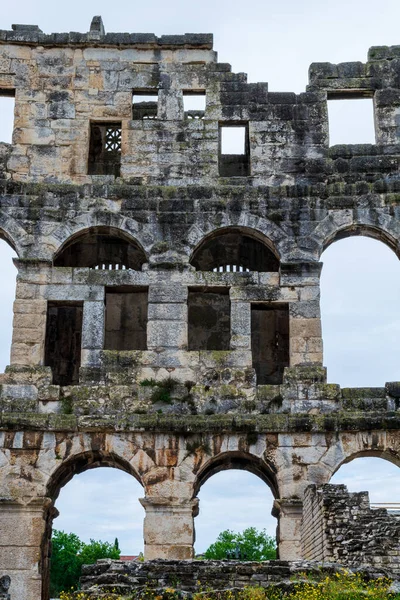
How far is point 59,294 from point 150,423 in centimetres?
370

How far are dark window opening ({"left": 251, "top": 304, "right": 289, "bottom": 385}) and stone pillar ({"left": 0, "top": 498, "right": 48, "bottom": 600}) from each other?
286 inches

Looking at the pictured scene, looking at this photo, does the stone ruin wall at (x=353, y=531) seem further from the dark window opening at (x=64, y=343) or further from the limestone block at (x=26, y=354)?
the dark window opening at (x=64, y=343)

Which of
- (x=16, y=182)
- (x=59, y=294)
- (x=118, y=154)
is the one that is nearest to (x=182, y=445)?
(x=59, y=294)

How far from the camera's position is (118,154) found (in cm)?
2550

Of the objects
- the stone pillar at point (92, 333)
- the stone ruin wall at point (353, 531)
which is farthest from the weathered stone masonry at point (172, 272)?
the stone ruin wall at point (353, 531)

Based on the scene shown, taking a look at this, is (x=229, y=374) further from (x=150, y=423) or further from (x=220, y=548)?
(x=220, y=548)

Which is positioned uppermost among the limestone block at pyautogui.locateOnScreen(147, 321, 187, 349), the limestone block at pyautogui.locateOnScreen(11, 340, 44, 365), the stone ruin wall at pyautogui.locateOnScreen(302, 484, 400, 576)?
the limestone block at pyautogui.locateOnScreen(147, 321, 187, 349)

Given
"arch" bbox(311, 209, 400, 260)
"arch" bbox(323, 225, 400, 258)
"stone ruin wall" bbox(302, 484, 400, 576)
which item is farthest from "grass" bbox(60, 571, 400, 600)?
"arch" bbox(323, 225, 400, 258)

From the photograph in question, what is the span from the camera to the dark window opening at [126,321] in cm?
2478

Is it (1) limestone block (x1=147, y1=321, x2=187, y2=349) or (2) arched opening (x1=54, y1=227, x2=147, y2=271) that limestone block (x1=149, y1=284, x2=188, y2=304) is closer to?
(1) limestone block (x1=147, y1=321, x2=187, y2=349)

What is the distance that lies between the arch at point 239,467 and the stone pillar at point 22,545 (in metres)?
3.19

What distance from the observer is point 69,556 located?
141 ft

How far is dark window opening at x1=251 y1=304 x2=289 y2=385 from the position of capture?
80.5ft

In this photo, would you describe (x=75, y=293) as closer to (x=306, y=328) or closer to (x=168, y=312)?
(x=168, y=312)
